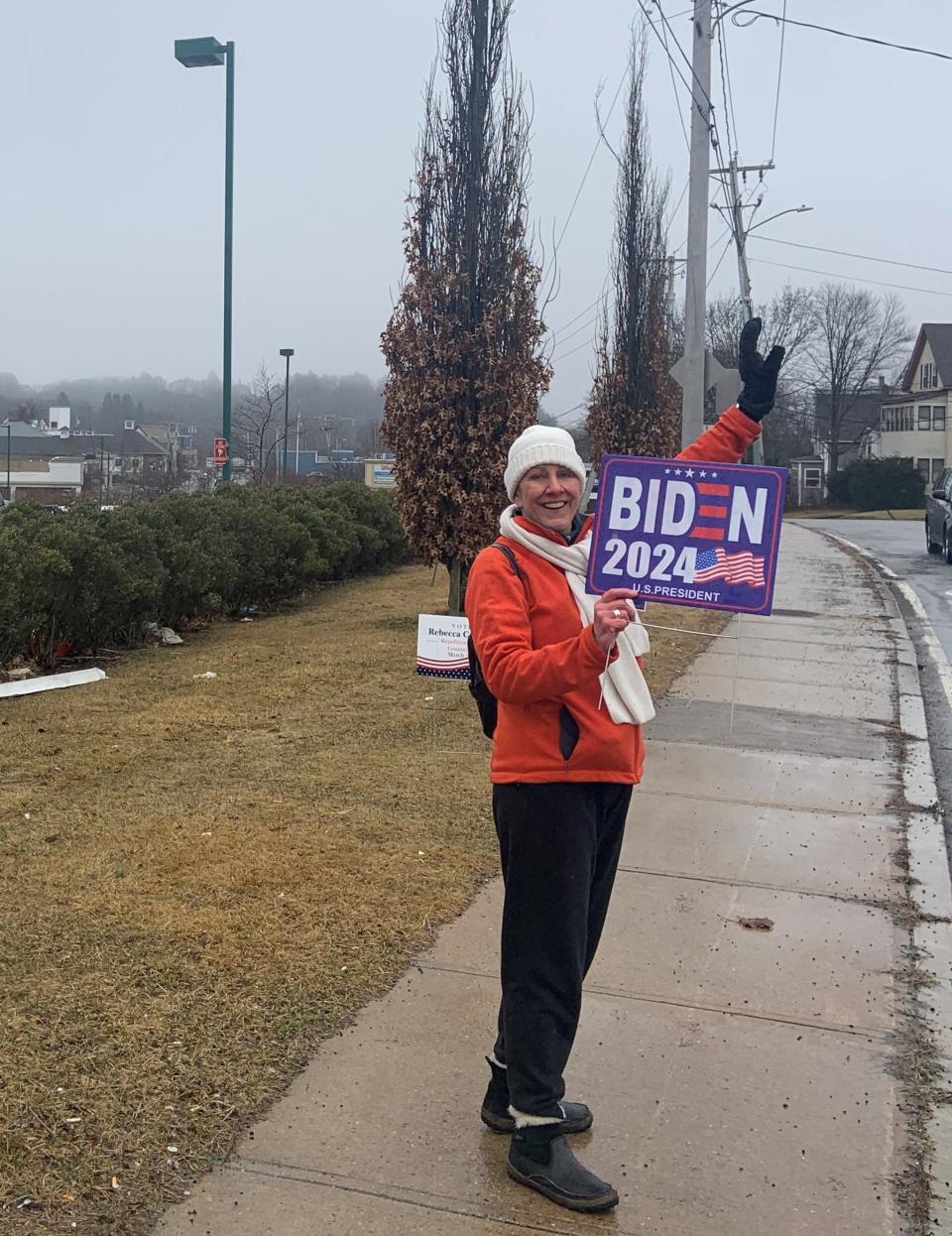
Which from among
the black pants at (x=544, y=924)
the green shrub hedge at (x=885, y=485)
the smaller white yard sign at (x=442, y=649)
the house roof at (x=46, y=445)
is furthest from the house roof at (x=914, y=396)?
the black pants at (x=544, y=924)

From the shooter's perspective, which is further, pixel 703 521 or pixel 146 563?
pixel 146 563

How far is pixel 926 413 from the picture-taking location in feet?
231

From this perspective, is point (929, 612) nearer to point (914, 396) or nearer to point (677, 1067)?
point (677, 1067)

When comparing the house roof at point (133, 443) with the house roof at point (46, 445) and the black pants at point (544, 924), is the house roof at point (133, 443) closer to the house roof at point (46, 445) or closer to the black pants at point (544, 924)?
the house roof at point (46, 445)

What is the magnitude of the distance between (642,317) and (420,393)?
34.3 ft

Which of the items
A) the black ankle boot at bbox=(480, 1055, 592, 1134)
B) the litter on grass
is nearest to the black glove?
the black ankle boot at bbox=(480, 1055, 592, 1134)

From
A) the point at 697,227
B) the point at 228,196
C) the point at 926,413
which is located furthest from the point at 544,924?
the point at 926,413

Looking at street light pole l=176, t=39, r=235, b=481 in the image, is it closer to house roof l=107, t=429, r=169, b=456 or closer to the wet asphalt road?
the wet asphalt road

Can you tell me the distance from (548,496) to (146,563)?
29.0 ft

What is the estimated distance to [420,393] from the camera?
1244 centimetres

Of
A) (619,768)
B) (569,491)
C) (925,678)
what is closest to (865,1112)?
(619,768)

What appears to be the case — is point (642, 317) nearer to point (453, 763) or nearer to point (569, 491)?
point (453, 763)

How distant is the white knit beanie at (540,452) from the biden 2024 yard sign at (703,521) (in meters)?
0.11

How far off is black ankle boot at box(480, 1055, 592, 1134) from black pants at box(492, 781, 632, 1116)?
0.23 meters
